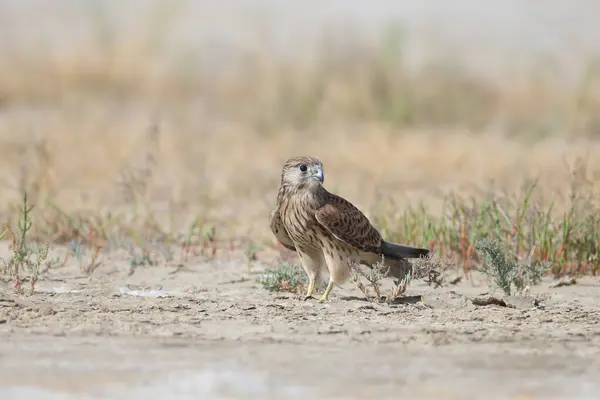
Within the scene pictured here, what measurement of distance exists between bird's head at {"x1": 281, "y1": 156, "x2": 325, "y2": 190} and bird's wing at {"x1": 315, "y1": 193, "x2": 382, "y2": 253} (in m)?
0.12

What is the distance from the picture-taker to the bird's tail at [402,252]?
7.04 meters

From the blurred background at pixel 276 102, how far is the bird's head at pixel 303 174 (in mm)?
1972

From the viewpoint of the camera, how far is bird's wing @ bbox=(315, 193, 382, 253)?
6961 mm

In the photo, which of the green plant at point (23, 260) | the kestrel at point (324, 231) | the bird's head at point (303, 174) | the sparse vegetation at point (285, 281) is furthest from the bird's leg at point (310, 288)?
the green plant at point (23, 260)

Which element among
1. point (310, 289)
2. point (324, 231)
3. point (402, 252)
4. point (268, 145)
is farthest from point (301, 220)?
point (268, 145)

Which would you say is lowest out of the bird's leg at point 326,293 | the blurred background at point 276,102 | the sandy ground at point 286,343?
the sandy ground at point 286,343

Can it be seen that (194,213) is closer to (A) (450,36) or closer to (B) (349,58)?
(B) (349,58)

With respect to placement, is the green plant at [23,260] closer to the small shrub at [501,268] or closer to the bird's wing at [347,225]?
the bird's wing at [347,225]

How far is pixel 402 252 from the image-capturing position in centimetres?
708

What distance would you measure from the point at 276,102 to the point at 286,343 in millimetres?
9894

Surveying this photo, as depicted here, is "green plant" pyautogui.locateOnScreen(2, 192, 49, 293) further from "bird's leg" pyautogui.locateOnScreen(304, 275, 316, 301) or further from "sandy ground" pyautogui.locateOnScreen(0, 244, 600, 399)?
"bird's leg" pyautogui.locateOnScreen(304, 275, 316, 301)

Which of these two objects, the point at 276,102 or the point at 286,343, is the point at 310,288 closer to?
the point at 286,343


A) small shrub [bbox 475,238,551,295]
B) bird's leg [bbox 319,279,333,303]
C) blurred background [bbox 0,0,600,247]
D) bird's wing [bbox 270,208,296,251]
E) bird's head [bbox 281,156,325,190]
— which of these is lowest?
bird's leg [bbox 319,279,333,303]

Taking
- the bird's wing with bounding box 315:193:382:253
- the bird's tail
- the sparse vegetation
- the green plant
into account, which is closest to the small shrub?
the bird's tail
